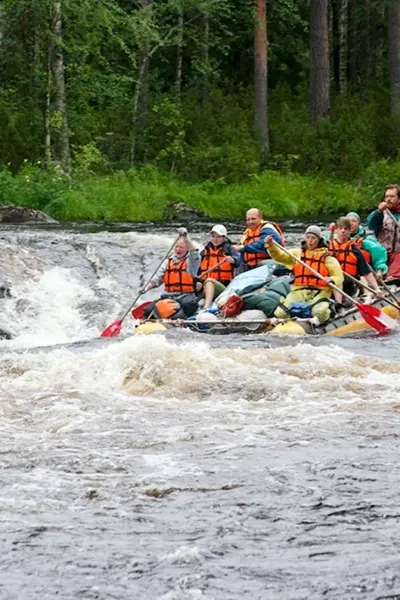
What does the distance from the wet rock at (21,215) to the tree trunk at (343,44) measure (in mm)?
12958

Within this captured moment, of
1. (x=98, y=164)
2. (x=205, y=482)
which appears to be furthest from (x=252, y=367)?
(x=98, y=164)

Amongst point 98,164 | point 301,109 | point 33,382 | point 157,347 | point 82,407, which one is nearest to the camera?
point 82,407

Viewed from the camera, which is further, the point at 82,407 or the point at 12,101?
the point at 12,101

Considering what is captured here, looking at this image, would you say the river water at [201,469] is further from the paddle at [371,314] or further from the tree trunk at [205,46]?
the tree trunk at [205,46]

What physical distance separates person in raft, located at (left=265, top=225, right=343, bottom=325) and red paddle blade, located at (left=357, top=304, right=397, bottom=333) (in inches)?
15.8

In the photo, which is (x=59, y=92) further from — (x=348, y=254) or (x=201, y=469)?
(x=201, y=469)

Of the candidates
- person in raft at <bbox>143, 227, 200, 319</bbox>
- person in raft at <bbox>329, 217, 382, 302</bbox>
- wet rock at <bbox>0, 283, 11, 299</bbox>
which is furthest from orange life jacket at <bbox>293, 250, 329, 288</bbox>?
wet rock at <bbox>0, 283, 11, 299</bbox>

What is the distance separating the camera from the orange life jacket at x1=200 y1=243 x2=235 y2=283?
11.6 m

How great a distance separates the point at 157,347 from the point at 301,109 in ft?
67.5

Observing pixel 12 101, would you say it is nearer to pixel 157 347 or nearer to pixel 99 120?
pixel 99 120

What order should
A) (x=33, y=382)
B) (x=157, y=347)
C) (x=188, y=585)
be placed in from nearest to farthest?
(x=188, y=585)
(x=33, y=382)
(x=157, y=347)

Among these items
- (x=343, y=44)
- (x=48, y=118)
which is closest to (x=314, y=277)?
(x=48, y=118)

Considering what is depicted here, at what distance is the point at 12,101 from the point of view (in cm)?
2512

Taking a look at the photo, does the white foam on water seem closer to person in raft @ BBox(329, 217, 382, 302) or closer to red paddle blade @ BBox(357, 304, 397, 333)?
person in raft @ BBox(329, 217, 382, 302)
